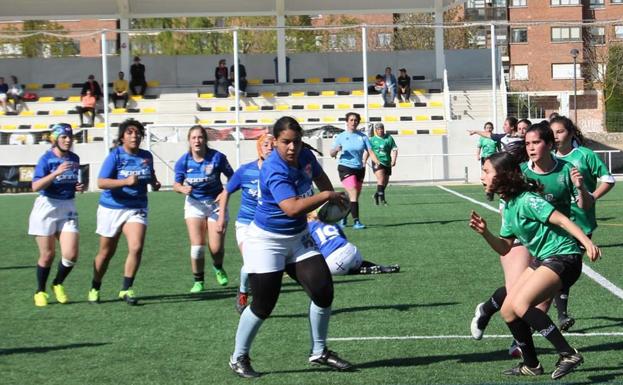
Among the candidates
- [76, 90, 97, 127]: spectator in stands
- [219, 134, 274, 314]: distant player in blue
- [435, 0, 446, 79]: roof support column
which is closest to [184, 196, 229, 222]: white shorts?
[219, 134, 274, 314]: distant player in blue

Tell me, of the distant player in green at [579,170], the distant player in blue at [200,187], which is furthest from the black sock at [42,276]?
the distant player in green at [579,170]

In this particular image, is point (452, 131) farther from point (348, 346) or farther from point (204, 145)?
point (348, 346)

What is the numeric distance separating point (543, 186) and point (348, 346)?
205 cm

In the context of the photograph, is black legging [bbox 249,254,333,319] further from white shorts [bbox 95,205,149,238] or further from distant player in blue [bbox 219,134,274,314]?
white shorts [bbox 95,205,149,238]

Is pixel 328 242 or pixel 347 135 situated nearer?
pixel 328 242

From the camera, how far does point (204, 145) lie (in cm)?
1167

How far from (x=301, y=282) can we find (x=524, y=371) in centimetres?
157

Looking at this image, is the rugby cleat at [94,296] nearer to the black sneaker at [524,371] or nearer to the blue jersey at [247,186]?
the blue jersey at [247,186]

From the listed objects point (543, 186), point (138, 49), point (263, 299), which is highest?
point (138, 49)

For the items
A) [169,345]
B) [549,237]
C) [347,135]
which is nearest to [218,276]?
[169,345]

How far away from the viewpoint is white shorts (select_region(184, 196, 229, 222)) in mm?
11812

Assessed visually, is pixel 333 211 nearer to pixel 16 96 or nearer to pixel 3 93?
pixel 16 96

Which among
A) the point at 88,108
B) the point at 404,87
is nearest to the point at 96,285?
the point at 88,108

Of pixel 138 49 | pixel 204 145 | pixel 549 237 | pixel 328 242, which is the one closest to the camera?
pixel 549 237
